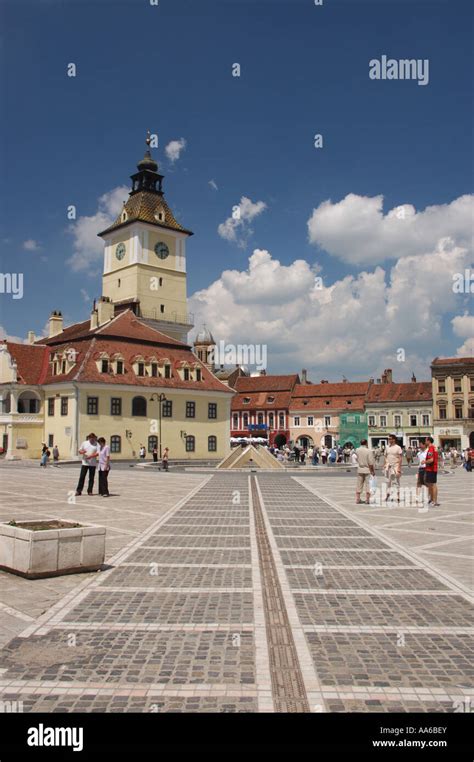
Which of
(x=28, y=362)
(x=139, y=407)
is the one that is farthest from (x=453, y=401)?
(x=28, y=362)

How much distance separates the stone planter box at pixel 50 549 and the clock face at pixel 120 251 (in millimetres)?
62129

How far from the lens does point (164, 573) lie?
876 cm

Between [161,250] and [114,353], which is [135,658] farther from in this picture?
[161,250]

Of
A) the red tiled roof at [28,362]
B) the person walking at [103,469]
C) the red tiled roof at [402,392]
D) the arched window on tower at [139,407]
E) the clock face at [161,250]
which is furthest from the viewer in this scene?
the red tiled roof at [402,392]

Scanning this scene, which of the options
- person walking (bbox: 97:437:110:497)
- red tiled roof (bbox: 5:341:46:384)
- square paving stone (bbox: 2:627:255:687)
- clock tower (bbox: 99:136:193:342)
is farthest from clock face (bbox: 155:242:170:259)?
square paving stone (bbox: 2:627:255:687)

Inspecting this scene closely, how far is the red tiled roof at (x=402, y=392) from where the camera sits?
260 feet

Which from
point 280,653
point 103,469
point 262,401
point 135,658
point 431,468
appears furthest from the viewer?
point 262,401

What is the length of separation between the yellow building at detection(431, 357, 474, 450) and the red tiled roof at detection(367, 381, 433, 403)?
7.15ft

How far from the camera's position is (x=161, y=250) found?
68000 millimetres

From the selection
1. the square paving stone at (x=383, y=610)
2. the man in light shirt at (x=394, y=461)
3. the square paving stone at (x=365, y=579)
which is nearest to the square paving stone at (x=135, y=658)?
the square paving stone at (x=383, y=610)

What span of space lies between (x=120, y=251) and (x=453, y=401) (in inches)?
1684

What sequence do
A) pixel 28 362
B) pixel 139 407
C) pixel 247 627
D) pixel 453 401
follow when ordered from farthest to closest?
pixel 453 401 → pixel 28 362 → pixel 139 407 → pixel 247 627

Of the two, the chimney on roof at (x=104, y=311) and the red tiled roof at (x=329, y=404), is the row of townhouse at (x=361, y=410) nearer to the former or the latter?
the red tiled roof at (x=329, y=404)
